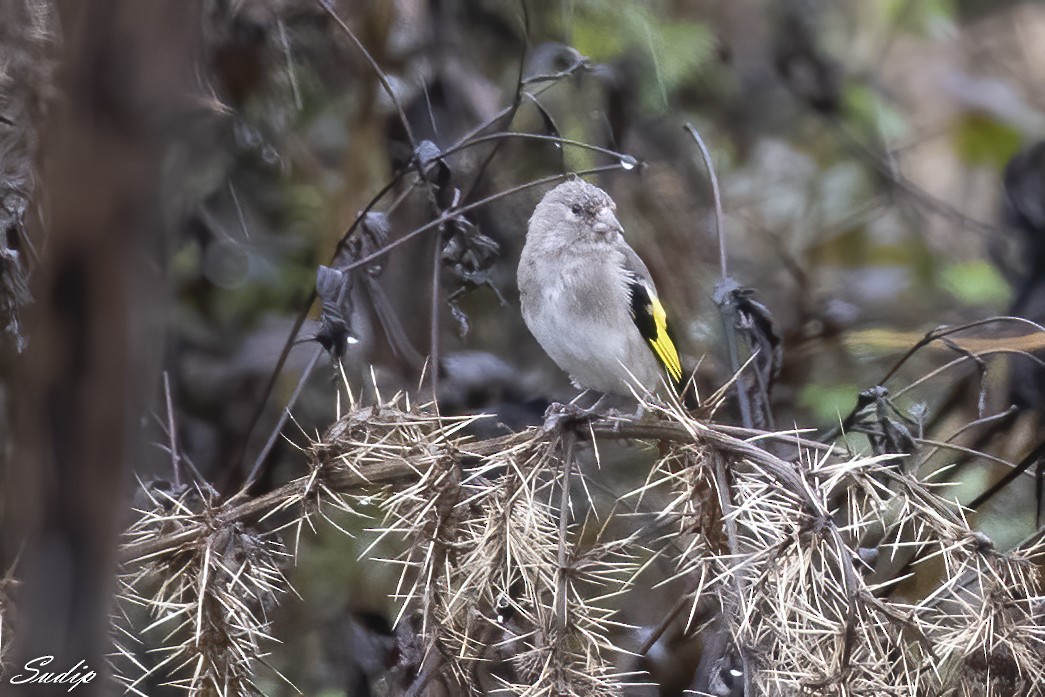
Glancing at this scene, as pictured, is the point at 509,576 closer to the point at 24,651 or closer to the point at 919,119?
the point at 24,651

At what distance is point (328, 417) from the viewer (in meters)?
3.45

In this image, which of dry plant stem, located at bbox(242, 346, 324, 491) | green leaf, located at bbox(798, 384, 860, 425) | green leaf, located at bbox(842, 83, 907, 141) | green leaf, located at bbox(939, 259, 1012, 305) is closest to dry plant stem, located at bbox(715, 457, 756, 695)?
dry plant stem, located at bbox(242, 346, 324, 491)

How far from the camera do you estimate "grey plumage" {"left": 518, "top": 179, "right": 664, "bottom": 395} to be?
3113 mm

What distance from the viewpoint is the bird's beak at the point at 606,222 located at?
314 cm

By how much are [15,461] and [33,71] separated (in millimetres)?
1105

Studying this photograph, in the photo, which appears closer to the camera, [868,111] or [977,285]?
[977,285]

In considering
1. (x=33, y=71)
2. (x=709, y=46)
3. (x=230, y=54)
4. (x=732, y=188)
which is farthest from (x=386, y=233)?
(x=732, y=188)

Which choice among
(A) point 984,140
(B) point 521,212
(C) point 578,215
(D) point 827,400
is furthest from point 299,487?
(A) point 984,140

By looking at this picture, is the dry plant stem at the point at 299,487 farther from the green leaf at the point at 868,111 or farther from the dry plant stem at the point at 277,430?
the green leaf at the point at 868,111

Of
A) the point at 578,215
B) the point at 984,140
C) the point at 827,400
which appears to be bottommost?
the point at 827,400

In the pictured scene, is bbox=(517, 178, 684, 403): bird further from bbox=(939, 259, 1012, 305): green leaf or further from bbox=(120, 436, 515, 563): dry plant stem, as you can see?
bbox=(939, 259, 1012, 305): green leaf

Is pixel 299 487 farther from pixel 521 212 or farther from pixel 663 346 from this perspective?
pixel 521 212

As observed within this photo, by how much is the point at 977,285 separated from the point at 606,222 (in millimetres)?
1511

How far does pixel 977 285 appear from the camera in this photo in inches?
150
